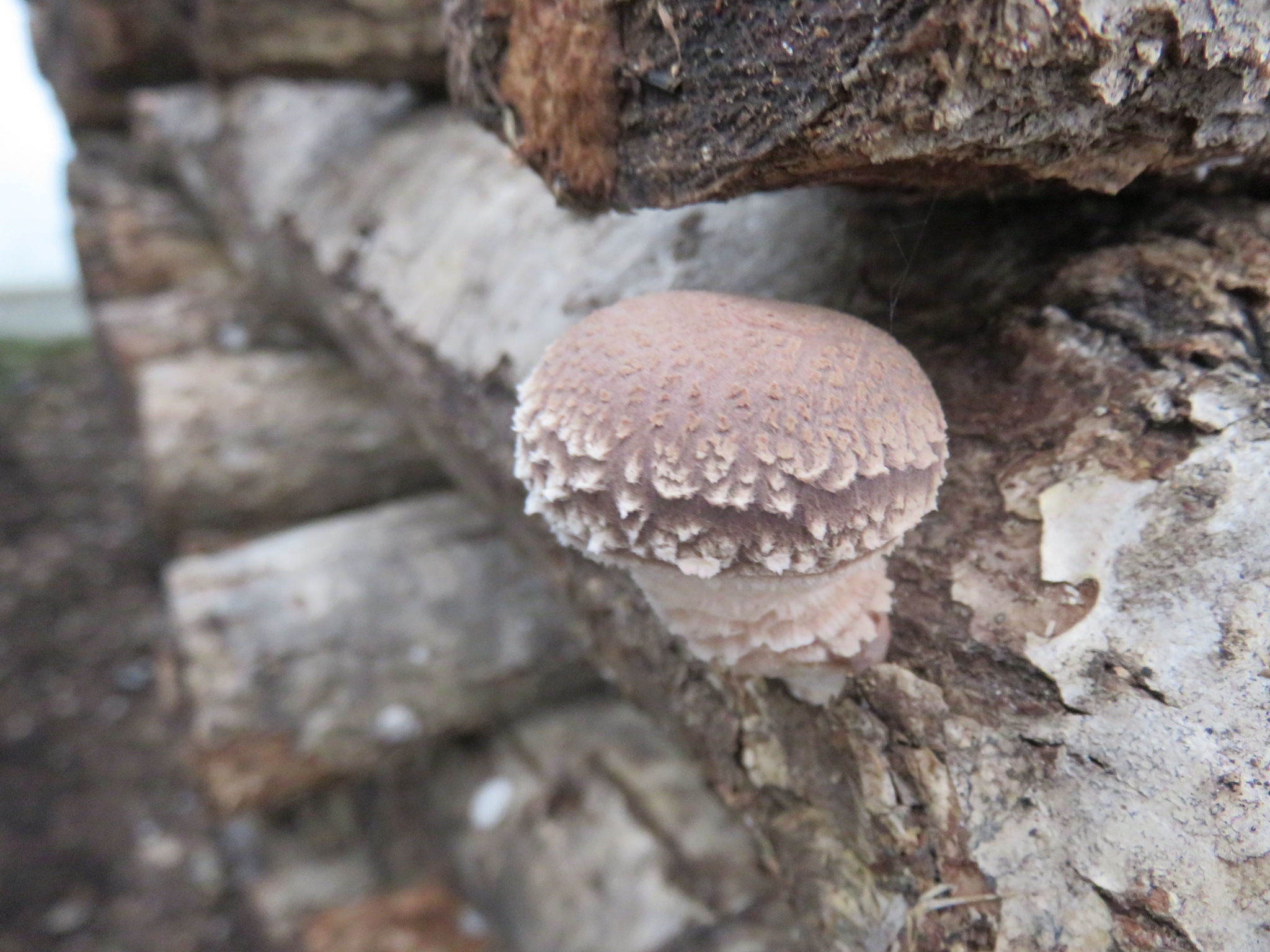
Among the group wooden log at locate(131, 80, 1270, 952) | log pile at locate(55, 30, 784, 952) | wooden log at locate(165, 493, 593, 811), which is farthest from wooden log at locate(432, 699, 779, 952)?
wooden log at locate(131, 80, 1270, 952)

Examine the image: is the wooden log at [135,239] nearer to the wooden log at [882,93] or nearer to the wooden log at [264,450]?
the wooden log at [264,450]

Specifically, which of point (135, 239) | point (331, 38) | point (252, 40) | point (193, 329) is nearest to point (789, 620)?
point (331, 38)

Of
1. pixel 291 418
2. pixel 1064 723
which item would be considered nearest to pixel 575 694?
pixel 291 418

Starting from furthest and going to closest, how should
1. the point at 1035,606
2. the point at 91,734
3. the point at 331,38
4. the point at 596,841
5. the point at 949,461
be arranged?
the point at 91,734
the point at 331,38
the point at 596,841
the point at 949,461
the point at 1035,606

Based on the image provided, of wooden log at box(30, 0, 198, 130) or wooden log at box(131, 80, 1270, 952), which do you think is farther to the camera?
wooden log at box(30, 0, 198, 130)

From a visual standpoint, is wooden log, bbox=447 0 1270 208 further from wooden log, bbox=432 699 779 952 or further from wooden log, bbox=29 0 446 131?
wooden log, bbox=432 699 779 952

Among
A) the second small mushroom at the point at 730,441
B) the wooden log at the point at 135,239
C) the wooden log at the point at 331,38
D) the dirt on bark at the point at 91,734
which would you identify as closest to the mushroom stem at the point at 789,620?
the second small mushroom at the point at 730,441

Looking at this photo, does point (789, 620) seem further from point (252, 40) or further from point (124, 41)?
point (124, 41)

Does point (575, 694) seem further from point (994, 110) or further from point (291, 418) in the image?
point (994, 110)
